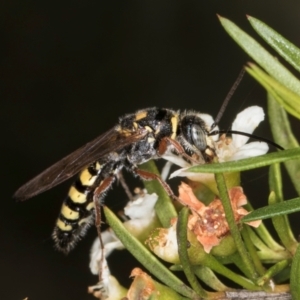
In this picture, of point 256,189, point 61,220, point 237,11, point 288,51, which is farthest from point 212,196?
point 237,11

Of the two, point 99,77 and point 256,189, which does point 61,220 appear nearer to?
point 256,189

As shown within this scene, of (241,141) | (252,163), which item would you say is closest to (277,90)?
(252,163)

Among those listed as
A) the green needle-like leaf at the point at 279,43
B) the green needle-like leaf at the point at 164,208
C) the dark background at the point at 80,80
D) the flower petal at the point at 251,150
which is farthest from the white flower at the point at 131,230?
the dark background at the point at 80,80

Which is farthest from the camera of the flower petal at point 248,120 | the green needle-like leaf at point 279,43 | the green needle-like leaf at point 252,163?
the flower petal at point 248,120

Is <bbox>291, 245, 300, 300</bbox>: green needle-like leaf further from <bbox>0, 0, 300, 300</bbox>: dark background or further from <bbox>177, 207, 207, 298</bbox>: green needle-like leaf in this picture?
<bbox>0, 0, 300, 300</bbox>: dark background

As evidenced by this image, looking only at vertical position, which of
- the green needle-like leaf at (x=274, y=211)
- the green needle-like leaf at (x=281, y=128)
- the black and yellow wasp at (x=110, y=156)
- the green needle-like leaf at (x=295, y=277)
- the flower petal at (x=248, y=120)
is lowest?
the green needle-like leaf at (x=295, y=277)

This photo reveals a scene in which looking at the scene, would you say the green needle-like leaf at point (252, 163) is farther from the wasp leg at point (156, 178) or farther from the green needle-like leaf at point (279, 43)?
the wasp leg at point (156, 178)
